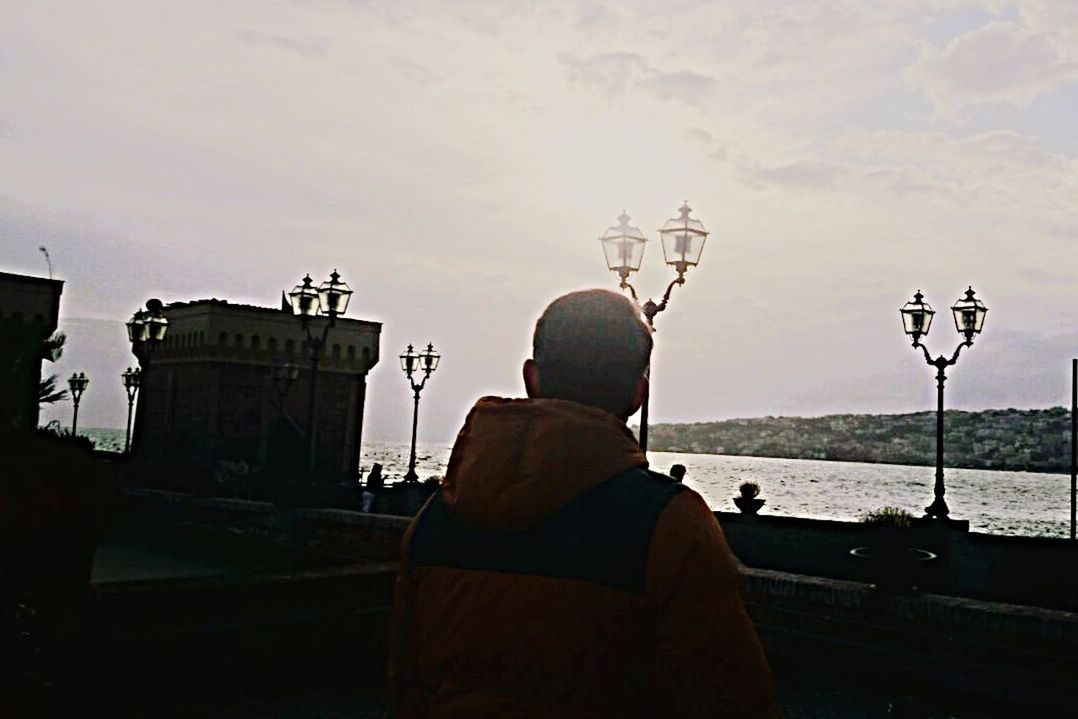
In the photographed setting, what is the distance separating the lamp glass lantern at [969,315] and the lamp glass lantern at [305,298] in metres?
12.7

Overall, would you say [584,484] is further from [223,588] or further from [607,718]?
[223,588]

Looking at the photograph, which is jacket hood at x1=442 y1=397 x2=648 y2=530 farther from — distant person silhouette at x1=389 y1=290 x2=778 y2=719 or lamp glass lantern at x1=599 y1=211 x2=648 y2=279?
lamp glass lantern at x1=599 y1=211 x2=648 y2=279

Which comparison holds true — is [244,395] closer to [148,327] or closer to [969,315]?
[148,327]

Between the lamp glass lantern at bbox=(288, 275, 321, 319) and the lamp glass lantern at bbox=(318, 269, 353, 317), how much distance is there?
244 millimetres

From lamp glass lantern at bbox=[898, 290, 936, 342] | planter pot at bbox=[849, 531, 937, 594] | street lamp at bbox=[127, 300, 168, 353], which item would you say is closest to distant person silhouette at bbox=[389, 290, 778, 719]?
planter pot at bbox=[849, 531, 937, 594]

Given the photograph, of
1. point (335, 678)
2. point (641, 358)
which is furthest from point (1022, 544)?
point (641, 358)

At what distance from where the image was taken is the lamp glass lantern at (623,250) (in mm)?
14180

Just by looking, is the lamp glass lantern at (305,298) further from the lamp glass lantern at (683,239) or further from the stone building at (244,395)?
the stone building at (244,395)

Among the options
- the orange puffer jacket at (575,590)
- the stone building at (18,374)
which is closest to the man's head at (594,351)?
the orange puffer jacket at (575,590)

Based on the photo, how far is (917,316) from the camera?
16781mm

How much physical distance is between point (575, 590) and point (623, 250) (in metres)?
12.7

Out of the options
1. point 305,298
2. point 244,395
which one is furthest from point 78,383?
point 305,298

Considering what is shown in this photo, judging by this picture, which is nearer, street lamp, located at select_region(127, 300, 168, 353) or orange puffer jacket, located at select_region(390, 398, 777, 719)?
orange puffer jacket, located at select_region(390, 398, 777, 719)

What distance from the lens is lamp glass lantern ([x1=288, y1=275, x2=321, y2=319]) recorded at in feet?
63.6
